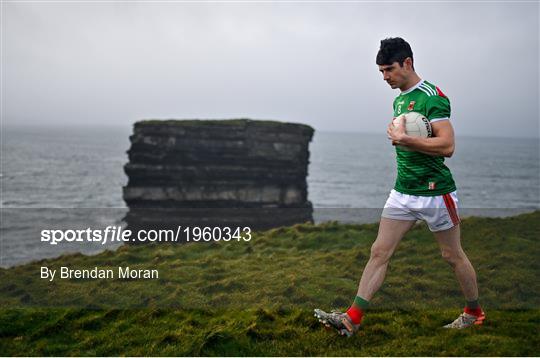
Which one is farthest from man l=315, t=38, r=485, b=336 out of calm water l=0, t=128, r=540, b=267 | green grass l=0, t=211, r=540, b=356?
calm water l=0, t=128, r=540, b=267

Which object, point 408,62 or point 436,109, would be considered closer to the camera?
point 436,109

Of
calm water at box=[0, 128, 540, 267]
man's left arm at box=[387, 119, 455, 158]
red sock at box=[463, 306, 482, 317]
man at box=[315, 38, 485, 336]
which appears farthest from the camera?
calm water at box=[0, 128, 540, 267]

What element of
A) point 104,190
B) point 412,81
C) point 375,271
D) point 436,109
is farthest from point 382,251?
point 104,190

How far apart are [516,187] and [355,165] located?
186 ft

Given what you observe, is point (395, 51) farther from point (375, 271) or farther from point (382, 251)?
point (375, 271)

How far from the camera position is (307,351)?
507 centimetres

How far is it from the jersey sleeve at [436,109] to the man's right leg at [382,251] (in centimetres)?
112

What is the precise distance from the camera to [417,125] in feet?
16.1

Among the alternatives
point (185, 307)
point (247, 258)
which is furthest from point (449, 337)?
point (247, 258)

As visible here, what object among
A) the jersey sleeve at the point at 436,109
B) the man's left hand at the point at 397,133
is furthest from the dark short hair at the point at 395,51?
the man's left hand at the point at 397,133

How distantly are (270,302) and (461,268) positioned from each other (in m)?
2.73

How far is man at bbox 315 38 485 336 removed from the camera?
16.2 feet

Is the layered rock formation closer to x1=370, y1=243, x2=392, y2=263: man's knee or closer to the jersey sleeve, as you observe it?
x1=370, y1=243, x2=392, y2=263: man's knee

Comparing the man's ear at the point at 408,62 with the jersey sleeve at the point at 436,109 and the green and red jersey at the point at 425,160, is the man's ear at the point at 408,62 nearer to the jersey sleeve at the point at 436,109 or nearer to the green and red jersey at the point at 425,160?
the green and red jersey at the point at 425,160
